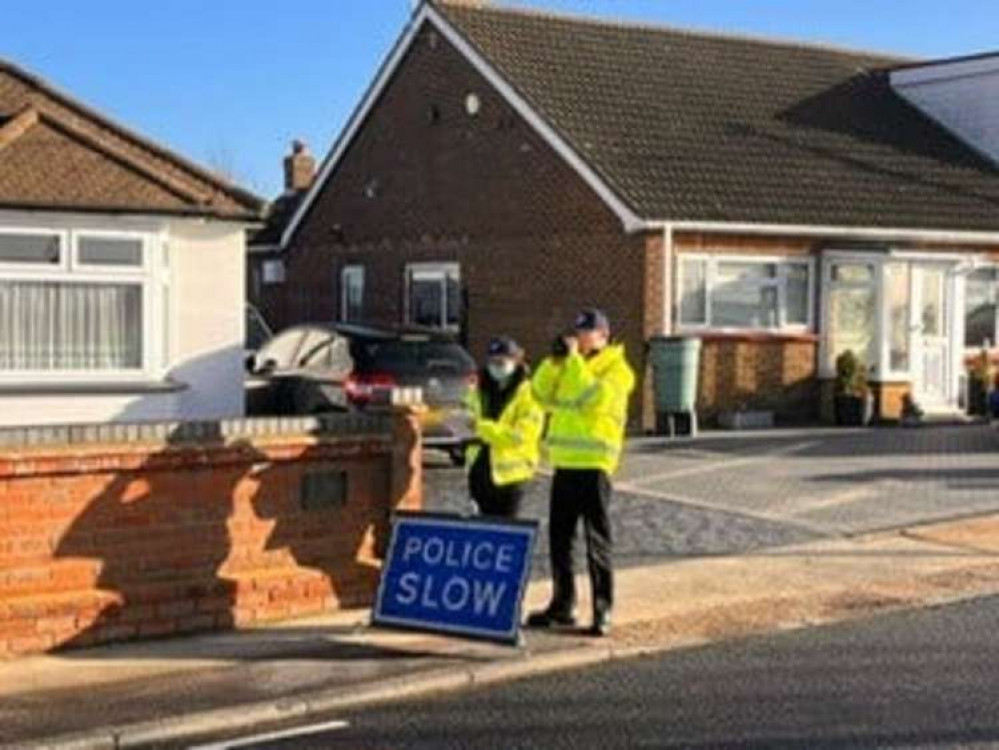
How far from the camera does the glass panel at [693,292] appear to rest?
23.5m

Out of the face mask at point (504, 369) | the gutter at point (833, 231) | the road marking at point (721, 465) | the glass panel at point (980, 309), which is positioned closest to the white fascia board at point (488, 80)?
the gutter at point (833, 231)

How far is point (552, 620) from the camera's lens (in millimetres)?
10250

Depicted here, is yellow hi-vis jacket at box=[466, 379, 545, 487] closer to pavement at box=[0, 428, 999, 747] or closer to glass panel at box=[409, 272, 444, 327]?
pavement at box=[0, 428, 999, 747]

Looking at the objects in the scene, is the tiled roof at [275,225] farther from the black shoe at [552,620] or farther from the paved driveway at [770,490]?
the black shoe at [552,620]

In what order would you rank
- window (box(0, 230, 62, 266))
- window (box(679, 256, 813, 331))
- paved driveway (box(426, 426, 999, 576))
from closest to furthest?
paved driveway (box(426, 426, 999, 576))
window (box(0, 230, 62, 266))
window (box(679, 256, 813, 331))

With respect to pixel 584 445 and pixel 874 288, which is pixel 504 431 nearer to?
pixel 584 445

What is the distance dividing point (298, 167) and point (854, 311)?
61.1 ft

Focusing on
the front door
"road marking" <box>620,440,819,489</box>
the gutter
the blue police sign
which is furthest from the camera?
the front door

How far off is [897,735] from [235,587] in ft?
14.0

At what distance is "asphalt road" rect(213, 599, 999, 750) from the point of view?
761 cm

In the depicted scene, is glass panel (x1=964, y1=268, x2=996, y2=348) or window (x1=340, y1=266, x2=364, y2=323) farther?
window (x1=340, y1=266, x2=364, y2=323)

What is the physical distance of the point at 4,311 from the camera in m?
15.8

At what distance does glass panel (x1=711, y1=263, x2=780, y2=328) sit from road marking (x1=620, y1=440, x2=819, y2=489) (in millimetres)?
3756

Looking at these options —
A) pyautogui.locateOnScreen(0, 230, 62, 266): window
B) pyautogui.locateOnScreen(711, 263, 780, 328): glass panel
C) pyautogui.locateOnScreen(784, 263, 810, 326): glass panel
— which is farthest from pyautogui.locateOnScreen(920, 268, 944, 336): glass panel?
pyautogui.locateOnScreen(0, 230, 62, 266): window
